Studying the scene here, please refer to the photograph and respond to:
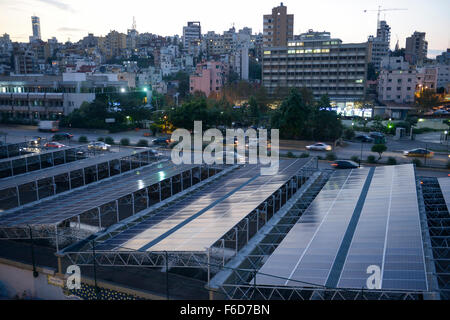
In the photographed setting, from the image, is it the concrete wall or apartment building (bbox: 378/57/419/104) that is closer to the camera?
the concrete wall

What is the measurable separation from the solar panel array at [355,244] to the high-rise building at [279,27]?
98274 millimetres

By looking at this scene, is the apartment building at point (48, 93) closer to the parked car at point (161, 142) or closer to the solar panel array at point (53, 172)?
the parked car at point (161, 142)

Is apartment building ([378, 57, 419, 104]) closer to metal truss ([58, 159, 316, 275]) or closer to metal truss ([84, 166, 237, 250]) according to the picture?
metal truss ([84, 166, 237, 250])

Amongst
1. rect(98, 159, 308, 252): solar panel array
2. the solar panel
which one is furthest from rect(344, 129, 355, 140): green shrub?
the solar panel

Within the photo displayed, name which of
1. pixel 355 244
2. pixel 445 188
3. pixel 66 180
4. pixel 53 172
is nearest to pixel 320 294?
pixel 355 244

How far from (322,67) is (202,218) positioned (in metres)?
71.4

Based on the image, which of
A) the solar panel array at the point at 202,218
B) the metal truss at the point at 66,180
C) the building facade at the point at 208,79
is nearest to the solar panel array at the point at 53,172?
the metal truss at the point at 66,180

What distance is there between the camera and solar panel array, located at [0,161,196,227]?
1463 centimetres

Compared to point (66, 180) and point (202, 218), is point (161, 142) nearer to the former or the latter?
point (66, 180)

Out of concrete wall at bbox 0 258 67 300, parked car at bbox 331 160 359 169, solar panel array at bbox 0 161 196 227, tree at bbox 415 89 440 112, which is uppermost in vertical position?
tree at bbox 415 89 440 112

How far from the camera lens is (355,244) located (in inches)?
456

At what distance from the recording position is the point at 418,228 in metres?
12.2

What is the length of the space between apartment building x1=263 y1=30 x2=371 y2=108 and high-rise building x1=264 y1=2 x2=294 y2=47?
1131 inches

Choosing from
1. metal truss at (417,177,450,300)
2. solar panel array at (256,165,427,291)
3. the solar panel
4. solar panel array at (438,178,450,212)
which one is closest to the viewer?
the solar panel
